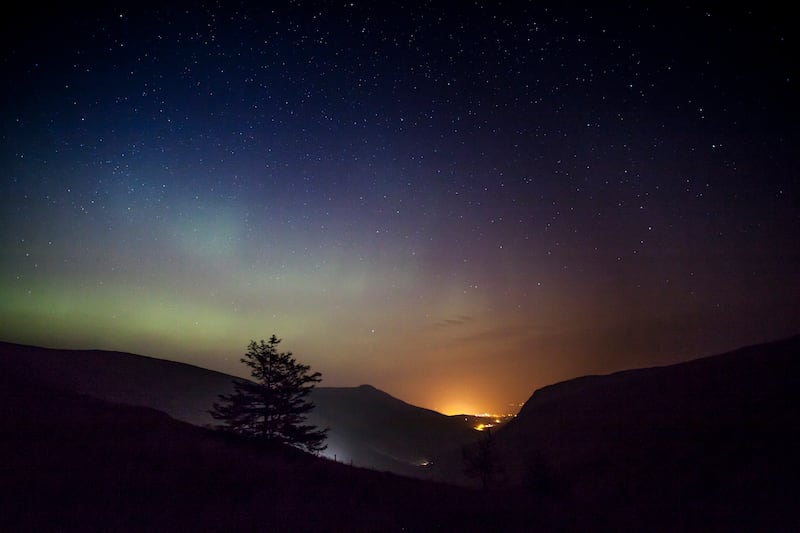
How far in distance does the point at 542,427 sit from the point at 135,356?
11078 centimetres

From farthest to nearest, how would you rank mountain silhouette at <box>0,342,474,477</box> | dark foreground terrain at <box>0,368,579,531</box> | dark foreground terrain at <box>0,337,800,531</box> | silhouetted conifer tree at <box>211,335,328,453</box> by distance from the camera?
mountain silhouette at <box>0,342,474,477</box> → silhouetted conifer tree at <box>211,335,328,453</box> → dark foreground terrain at <box>0,337,800,531</box> → dark foreground terrain at <box>0,368,579,531</box>

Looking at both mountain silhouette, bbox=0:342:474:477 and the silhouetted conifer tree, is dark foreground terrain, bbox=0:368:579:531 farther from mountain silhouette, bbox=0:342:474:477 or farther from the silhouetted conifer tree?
mountain silhouette, bbox=0:342:474:477

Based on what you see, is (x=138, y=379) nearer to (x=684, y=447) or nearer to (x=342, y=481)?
(x=342, y=481)

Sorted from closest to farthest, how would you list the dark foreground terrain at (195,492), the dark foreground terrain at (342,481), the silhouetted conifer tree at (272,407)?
the dark foreground terrain at (195,492), the dark foreground terrain at (342,481), the silhouetted conifer tree at (272,407)

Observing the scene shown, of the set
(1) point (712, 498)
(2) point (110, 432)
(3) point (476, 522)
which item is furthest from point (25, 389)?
(1) point (712, 498)

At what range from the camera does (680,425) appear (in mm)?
51625

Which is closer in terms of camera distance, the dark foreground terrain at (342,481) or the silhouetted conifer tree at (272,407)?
the dark foreground terrain at (342,481)

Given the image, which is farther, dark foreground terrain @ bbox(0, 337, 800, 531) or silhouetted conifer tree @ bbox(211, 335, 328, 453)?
silhouetted conifer tree @ bbox(211, 335, 328, 453)

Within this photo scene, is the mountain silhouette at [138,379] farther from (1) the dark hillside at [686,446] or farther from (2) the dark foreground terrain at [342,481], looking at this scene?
(2) the dark foreground terrain at [342,481]

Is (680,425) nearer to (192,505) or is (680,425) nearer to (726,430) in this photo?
(726,430)

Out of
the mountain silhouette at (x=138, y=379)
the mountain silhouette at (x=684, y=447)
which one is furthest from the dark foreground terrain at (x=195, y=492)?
the mountain silhouette at (x=138, y=379)

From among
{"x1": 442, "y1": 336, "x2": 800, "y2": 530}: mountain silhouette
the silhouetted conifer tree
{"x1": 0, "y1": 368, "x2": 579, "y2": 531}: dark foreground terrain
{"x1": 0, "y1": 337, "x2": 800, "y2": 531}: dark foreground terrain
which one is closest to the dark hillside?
{"x1": 442, "y1": 336, "x2": 800, "y2": 530}: mountain silhouette

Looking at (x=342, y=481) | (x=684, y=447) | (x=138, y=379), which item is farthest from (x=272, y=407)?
(x=138, y=379)

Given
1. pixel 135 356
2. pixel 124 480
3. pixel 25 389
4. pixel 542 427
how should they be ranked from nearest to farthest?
pixel 124 480 → pixel 25 389 → pixel 542 427 → pixel 135 356
